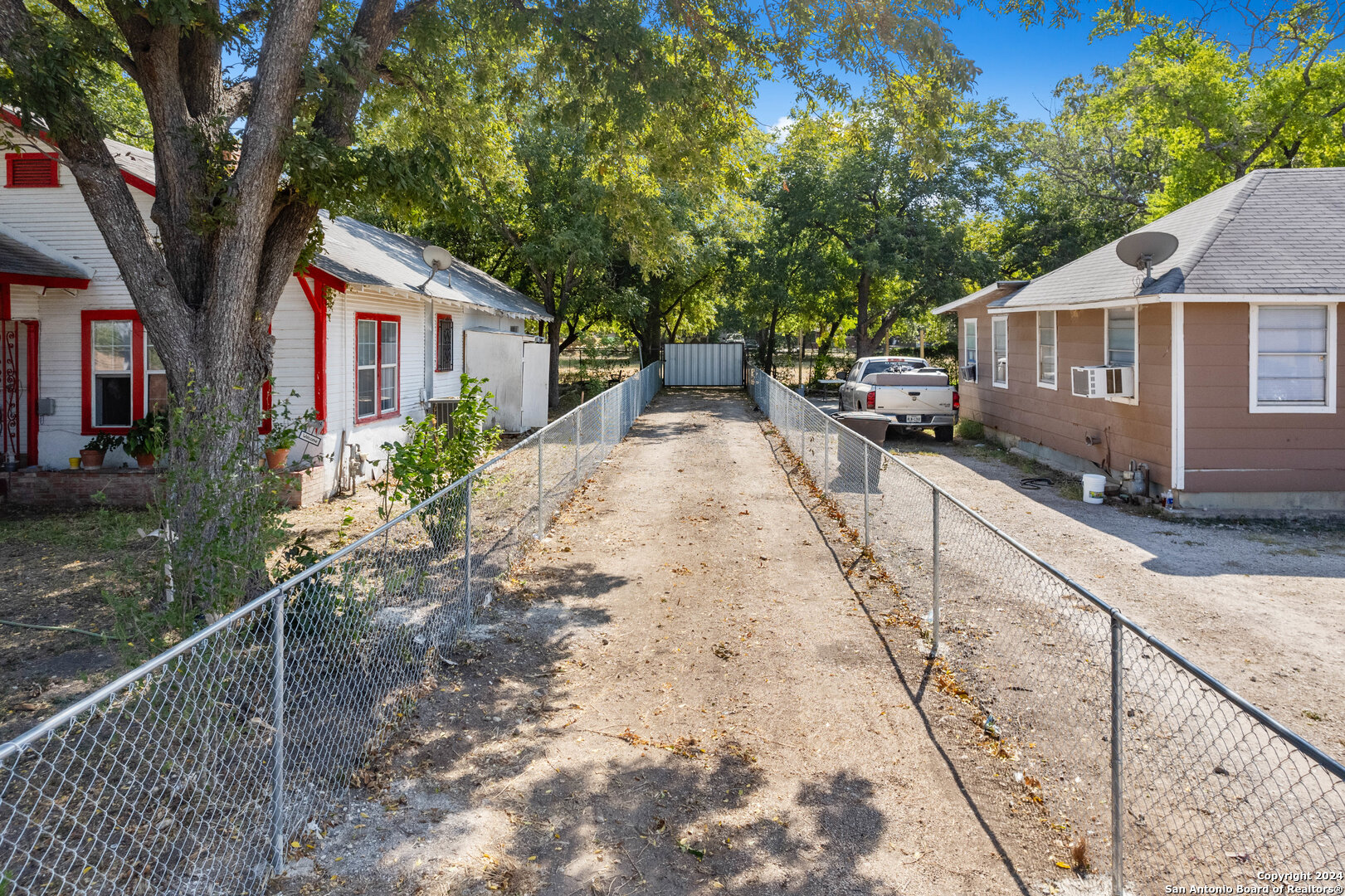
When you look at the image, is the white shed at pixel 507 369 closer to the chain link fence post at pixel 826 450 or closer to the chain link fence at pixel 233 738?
the chain link fence post at pixel 826 450

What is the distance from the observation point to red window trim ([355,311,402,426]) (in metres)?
13.8

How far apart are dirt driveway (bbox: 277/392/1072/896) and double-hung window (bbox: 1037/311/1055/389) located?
981cm

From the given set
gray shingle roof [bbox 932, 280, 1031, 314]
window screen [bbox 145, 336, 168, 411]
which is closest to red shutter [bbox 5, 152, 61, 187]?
window screen [bbox 145, 336, 168, 411]

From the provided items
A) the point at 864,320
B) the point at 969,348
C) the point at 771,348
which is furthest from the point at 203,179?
the point at 771,348

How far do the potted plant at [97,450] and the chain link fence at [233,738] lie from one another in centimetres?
750

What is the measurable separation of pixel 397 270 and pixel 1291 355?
14132 mm

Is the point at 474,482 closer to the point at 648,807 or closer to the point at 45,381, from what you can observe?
the point at 648,807

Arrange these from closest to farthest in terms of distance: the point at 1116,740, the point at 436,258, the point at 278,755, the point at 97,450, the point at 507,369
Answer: the point at 1116,740 < the point at 278,755 < the point at 97,450 < the point at 436,258 < the point at 507,369

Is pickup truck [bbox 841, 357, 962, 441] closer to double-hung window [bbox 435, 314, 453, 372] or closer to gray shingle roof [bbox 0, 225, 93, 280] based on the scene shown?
double-hung window [bbox 435, 314, 453, 372]

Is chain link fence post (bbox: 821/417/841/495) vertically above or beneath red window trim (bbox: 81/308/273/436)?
beneath

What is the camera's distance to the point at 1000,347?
19.7 m

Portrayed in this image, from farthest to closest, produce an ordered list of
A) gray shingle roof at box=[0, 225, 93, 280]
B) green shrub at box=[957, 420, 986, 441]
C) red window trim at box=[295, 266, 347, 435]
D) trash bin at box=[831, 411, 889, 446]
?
green shrub at box=[957, 420, 986, 441] < trash bin at box=[831, 411, 889, 446] < red window trim at box=[295, 266, 347, 435] < gray shingle roof at box=[0, 225, 93, 280]

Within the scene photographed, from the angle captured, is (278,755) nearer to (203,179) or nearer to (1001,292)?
(203,179)

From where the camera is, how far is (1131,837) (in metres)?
4.02
